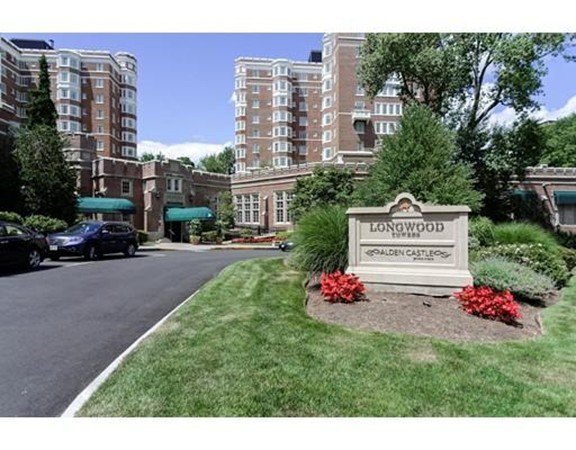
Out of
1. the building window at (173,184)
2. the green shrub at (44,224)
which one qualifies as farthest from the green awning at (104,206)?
the green shrub at (44,224)

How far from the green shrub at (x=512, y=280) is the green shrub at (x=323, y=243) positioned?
265cm

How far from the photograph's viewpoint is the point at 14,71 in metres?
61.5

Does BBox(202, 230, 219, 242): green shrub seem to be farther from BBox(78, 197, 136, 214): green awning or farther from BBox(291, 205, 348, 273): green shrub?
BBox(291, 205, 348, 273): green shrub

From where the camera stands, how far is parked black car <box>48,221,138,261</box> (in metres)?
16.5

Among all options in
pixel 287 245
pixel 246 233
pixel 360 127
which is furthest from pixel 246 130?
pixel 287 245

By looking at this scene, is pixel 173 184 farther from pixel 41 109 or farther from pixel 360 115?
pixel 360 115

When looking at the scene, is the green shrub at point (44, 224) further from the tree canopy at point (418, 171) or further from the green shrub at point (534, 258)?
the green shrub at point (534, 258)

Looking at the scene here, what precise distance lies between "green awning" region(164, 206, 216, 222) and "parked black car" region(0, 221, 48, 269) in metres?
21.4

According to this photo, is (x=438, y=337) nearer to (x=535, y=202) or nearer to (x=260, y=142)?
(x=535, y=202)

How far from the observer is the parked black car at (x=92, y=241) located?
16516mm

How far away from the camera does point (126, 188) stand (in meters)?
37.7

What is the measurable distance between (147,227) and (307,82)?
45.3m

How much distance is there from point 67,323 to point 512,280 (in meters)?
7.77

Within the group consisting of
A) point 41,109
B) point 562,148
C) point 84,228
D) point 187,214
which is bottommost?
point 84,228
